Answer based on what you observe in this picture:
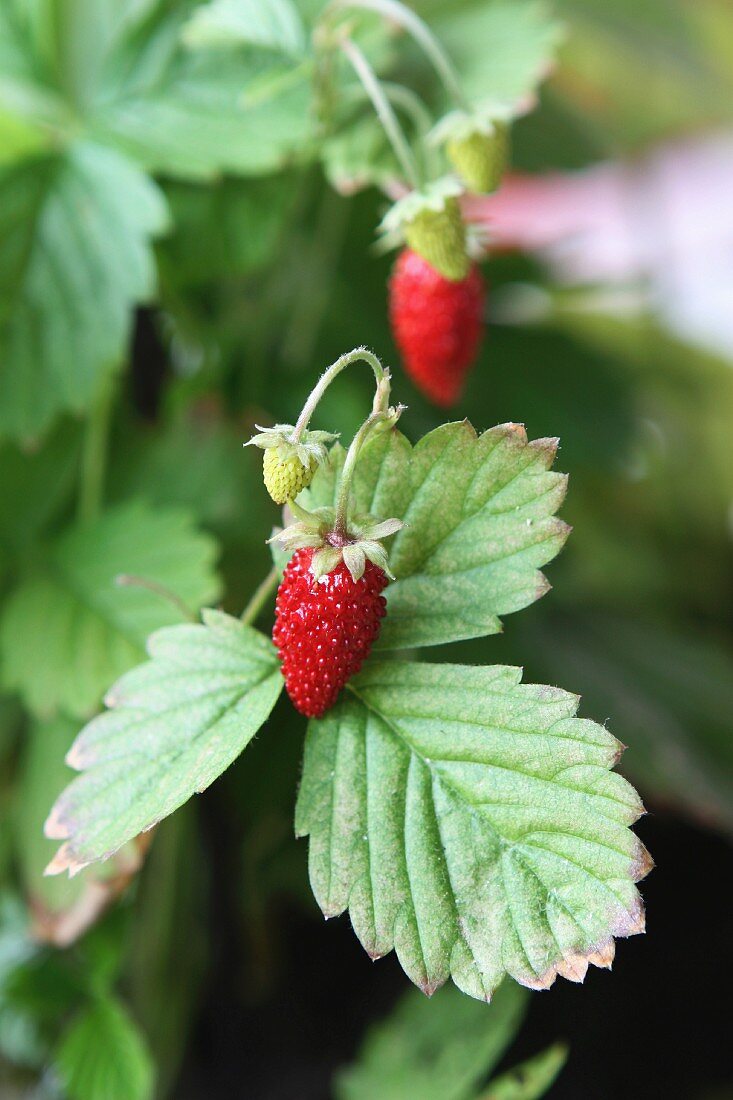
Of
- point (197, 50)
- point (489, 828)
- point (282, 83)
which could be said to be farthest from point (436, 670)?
point (197, 50)

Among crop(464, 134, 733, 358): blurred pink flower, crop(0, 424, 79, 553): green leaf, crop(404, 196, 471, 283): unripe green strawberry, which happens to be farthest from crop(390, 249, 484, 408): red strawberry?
crop(464, 134, 733, 358): blurred pink flower

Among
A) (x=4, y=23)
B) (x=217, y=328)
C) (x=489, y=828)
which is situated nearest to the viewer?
(x=489, y=828)

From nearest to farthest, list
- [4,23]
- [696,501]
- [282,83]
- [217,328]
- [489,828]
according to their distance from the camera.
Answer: [489,828], [282,83], [4,23], [217,328], [696,501]

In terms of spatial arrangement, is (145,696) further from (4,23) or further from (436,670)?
(4,23)

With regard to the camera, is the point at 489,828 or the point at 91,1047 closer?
the point at 489,828

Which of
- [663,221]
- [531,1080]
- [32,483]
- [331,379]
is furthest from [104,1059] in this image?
[663,221]

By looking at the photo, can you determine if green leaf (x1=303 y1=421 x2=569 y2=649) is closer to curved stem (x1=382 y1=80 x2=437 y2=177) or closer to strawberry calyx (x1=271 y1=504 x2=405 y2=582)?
strawberry calyx (x1=271 y1=504 x2=405 y2=582)

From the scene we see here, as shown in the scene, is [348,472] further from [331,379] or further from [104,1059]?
[104,1059]
